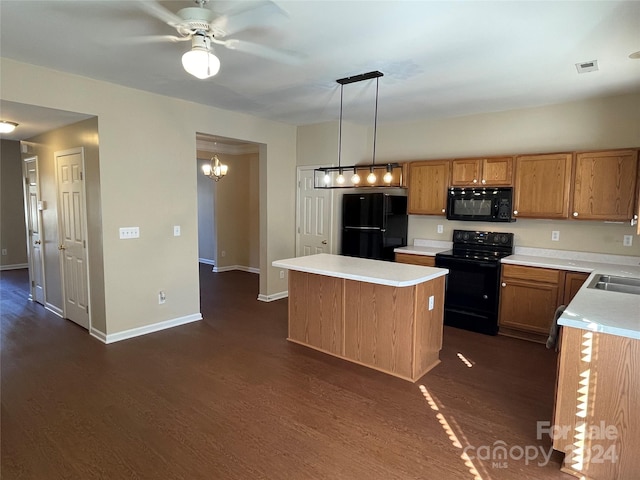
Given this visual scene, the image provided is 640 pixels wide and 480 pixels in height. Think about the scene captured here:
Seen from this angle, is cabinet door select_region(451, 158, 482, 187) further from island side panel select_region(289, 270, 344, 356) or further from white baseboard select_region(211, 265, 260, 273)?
white baseboard select_region(211, 265, 260, 273)

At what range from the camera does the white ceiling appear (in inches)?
88.6

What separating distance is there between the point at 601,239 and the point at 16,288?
8558 millimetres

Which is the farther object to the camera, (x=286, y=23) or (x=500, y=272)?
(x=500, y=272)

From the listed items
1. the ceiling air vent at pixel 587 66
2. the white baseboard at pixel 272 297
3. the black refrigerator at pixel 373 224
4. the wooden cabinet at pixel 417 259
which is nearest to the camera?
the ceiling air vent at pixel 587 66

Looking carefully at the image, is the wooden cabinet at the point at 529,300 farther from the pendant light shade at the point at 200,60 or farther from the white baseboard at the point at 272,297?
the pendant light shade at the point at 200,60

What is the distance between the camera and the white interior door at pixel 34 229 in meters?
5.12

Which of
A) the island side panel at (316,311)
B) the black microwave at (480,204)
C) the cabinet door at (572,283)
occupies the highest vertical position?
the black microwave at (480,204)

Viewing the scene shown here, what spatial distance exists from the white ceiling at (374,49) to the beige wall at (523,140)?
10.5 inches

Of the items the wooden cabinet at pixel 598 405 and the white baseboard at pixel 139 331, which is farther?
the white baseboard at pixel 139 331

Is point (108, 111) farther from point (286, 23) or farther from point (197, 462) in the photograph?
point (197, 462)

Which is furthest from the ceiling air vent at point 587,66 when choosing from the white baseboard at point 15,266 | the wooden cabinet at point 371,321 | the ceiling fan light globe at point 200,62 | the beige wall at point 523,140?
the white baseboard at point 15,266

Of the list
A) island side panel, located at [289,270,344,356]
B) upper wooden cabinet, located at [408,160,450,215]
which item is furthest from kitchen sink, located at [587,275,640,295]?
island side panel, located at [289,270,344,356]

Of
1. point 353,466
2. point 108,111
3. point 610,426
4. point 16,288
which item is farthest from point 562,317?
point 16,288

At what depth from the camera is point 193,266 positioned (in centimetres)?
464
